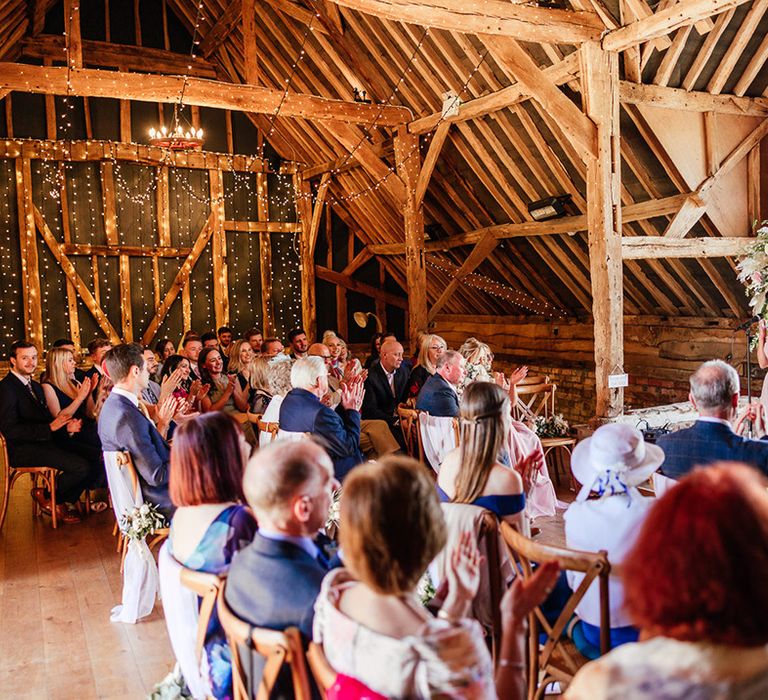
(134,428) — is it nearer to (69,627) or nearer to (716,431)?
(69,627)

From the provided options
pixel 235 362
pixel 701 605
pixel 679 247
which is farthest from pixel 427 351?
pixel 701 605

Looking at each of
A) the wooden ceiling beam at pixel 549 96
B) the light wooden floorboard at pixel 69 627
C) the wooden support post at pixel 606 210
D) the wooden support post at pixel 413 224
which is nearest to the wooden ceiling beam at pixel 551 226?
the wooden support post at pixel 413 224

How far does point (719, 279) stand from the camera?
750 cm

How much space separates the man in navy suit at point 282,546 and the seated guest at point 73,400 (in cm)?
409

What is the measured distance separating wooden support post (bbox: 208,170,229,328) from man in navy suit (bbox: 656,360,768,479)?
9.79 meters

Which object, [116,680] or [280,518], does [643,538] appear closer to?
[280,518]

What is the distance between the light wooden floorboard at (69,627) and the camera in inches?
133

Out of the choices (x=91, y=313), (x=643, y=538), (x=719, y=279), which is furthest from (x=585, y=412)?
(x=643, y=538)

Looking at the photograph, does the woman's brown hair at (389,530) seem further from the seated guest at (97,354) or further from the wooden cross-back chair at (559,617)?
the seated guest at (97,354)

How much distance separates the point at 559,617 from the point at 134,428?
8.76 feet

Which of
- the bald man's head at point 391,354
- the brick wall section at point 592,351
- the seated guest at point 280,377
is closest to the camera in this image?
the seated guest at point 280,377

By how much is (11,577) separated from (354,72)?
7.01 m

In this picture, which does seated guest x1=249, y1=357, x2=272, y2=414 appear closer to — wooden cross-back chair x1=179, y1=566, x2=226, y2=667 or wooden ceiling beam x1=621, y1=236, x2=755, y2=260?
wooden ceiling beam x1=621, y1=236, x2=755, y2=260

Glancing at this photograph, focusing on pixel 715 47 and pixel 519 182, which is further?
pixel 519 182
